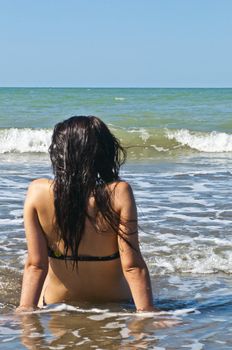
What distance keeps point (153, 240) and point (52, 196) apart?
10.4 ft

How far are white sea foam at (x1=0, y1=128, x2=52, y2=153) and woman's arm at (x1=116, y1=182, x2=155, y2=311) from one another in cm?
1628

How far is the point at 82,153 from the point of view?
11.6 ft

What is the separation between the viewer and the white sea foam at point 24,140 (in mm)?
20125

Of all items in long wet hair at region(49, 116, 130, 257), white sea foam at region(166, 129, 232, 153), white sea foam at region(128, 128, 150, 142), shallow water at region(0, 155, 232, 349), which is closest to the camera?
long wet hair at region(49, 116, 130, 257)

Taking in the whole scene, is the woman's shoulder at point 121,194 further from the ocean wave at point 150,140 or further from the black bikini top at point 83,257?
the ocean wave at point 150,140

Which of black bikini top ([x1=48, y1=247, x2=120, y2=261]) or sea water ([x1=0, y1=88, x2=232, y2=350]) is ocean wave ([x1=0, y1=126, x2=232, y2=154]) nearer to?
sea water ([x1=0, y1=88, x2=232, y2=350])

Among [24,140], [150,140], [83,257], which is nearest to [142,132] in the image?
[150,140]

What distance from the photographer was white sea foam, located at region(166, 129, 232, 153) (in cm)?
2069

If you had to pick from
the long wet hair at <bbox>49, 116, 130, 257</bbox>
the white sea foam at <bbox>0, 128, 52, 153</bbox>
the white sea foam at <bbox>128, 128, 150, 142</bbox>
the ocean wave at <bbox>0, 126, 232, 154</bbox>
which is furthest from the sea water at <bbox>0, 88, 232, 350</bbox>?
the white sea foam at <bbox>128, 128, 150, 142</bbox>

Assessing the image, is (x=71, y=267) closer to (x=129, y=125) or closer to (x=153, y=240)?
(x=153, y=240)

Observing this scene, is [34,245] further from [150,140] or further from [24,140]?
[150,140]

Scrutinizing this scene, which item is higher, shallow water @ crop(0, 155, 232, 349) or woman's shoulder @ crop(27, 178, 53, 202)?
woman's shoulder @ crop(27, 178, 53, 202)

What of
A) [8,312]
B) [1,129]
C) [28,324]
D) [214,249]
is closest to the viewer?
[28,324]

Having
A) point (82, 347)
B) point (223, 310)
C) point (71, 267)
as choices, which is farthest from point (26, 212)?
point (223, 310)
